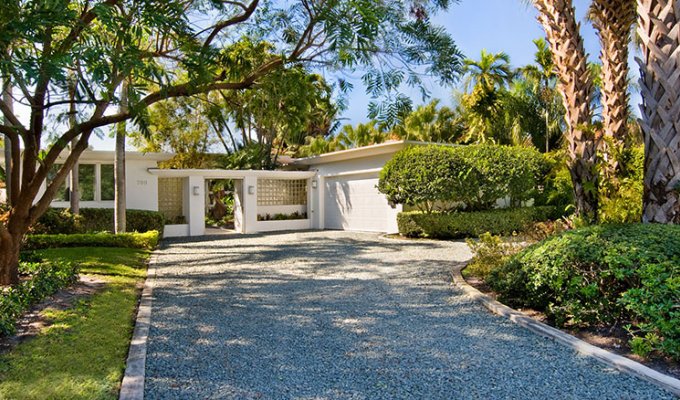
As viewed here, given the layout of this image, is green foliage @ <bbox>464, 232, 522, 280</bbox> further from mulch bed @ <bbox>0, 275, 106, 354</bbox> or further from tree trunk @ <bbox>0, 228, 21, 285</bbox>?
tree trunk @ <bbox>0, 228, 21, 285</bbox>

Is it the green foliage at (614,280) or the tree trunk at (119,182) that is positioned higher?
the tree trunk at (119,182)

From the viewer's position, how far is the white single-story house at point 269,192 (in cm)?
1702

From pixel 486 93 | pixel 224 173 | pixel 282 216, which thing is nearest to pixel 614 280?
pixel 224 173

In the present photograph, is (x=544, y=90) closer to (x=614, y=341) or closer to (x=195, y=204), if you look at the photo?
(x=195, y=204)

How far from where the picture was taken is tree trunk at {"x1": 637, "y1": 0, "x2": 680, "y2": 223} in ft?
17.1

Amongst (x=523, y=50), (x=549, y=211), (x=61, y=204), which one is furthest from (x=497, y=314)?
(x=523, y=50)

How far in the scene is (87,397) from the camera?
10.9ft

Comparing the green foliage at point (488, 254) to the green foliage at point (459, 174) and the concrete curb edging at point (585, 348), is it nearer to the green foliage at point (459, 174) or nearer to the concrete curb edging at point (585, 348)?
the concrete curb edging at point (585, 348)

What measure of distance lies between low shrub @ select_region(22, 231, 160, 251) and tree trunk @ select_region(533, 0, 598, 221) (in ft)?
35.5

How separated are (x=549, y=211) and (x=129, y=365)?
1551 cm

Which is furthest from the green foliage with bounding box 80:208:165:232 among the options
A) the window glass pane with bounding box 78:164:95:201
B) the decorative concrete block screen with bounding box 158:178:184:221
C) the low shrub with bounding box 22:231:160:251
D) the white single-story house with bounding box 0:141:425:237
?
the decorative concrete block screen with bounding box 158:178:184:221

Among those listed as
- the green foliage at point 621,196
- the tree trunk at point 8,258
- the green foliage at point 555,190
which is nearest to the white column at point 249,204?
the green foliage at point 555,190

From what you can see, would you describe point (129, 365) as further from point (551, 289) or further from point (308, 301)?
point (551, 289)

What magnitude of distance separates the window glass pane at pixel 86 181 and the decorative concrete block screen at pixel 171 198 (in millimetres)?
2763
